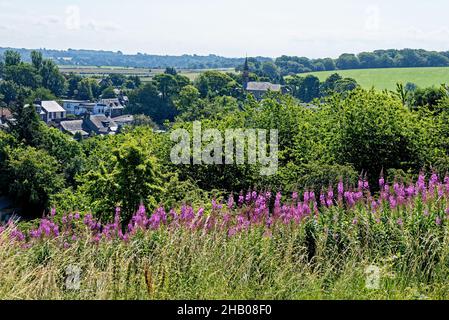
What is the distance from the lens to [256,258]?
17.5ft

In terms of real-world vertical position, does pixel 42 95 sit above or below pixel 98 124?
above

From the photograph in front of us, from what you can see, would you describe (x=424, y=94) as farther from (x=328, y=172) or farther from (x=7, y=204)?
(x=7, y=204)

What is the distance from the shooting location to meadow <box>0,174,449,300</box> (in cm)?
478

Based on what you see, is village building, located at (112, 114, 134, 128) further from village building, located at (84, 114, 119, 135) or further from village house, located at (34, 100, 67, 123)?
village house, located at (34, 100, 67, 123)

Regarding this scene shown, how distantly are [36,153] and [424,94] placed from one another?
26.3 m

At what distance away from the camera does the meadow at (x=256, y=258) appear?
4.78 meters

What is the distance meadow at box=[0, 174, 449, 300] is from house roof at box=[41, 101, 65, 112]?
113m

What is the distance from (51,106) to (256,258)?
4589 inches

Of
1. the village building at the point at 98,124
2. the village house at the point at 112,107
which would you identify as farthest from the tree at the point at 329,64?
the village building at the point at 98,124

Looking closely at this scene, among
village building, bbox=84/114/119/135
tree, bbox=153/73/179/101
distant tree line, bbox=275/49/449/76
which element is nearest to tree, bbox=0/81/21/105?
village building, bbox=84/114/119/135

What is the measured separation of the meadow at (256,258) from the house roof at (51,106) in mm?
113028

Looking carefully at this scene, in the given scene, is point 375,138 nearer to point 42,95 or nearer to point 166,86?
point 166,86

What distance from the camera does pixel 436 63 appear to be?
5492 inches

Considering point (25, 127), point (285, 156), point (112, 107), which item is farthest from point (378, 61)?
point (285, 156)
